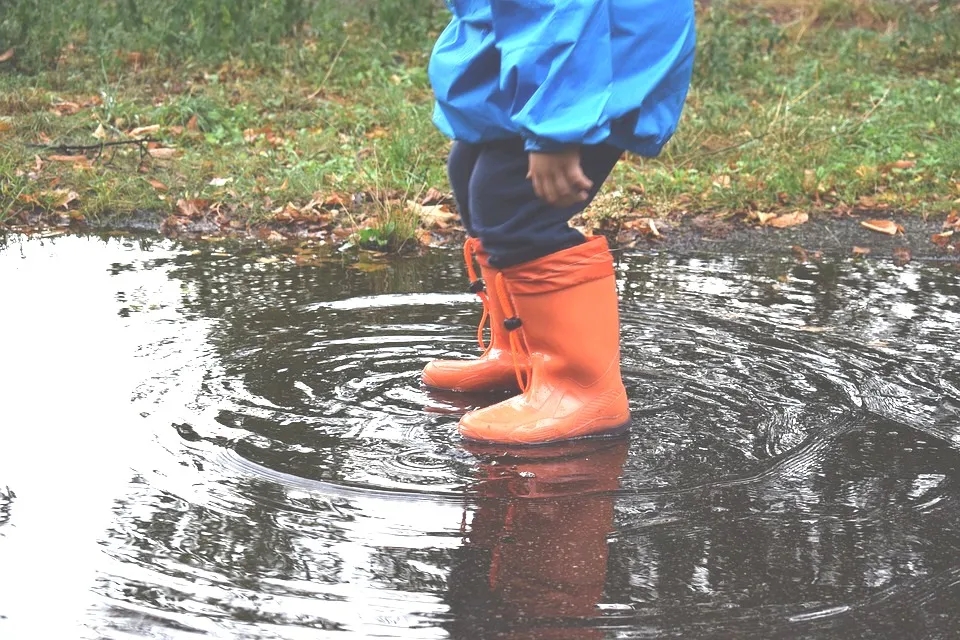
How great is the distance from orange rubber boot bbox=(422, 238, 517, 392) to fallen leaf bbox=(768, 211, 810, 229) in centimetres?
213

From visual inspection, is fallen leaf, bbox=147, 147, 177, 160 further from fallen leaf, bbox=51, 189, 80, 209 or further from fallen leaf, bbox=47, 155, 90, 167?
fallen leaf, bbox=51, 189, 80, 209

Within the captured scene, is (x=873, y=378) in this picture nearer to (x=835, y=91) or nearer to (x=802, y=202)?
(x=802, y=202)

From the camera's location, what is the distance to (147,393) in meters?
2.87

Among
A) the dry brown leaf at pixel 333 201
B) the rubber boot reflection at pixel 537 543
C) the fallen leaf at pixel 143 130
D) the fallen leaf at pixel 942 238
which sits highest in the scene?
the fallen leaf at pixel 143 130

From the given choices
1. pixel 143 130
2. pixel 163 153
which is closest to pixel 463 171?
pixel 163 153

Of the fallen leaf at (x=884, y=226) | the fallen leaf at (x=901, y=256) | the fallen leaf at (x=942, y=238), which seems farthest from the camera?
the fallen leaf at (x=884, y=226)

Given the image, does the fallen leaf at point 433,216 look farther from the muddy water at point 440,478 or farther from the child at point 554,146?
the child at point 554,146

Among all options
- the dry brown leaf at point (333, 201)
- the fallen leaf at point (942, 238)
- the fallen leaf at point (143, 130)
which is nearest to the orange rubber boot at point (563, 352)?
the fallen leaf at point (942, 238)

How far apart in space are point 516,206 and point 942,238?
2539 millimetres

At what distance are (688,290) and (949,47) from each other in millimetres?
5289

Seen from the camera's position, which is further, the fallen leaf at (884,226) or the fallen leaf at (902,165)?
the fallen leaf at (902,165)

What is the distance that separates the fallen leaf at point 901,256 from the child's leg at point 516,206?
79.4 inches

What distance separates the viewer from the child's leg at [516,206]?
2650 millimetres

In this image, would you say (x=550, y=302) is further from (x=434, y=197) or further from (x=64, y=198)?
(x=64, y=198)
